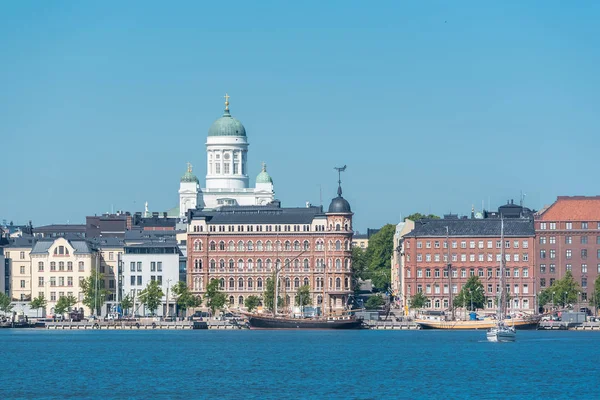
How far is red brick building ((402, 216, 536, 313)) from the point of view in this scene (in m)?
196

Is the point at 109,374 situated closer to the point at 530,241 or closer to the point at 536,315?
the point at 536,315

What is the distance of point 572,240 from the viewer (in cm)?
19200

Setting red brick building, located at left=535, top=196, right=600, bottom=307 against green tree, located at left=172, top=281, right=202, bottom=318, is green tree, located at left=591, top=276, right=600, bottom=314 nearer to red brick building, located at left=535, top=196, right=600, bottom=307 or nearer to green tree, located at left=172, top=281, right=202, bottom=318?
red brick building, located at left=535, top=196, right=600, bottom=307

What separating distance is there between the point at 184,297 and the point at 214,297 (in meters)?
3.33

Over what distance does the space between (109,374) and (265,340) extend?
44090 millimetres

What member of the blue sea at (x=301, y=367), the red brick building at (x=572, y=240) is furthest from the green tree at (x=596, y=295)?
the blue sea at (x=301, y=367)

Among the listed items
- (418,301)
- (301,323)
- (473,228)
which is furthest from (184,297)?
(473,228)

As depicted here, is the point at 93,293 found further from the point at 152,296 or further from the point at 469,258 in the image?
the point at 469,258

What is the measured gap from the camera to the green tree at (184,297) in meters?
196

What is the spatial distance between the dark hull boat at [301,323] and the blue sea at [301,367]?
15.4m

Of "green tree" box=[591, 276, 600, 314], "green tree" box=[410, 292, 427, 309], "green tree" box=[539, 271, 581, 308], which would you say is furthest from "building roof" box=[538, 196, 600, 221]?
"green tree" box=[410, 292, 427, 309]

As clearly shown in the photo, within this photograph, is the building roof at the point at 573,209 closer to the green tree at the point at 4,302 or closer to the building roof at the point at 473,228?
the building roof at the point at 473,228

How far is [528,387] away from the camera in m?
102

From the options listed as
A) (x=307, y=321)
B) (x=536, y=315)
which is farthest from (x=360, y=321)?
(x=536, y=315)
